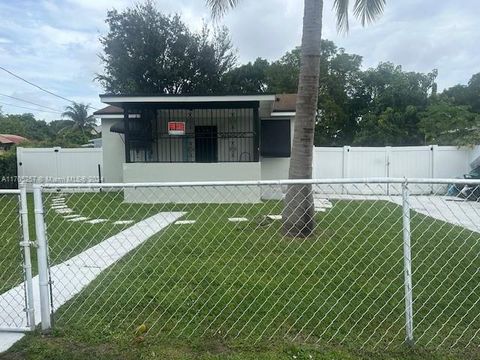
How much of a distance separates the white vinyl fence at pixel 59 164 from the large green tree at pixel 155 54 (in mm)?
8473

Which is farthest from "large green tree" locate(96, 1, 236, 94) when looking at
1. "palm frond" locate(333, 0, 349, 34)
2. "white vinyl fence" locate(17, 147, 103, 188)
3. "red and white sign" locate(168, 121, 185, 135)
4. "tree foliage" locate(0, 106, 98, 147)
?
"tree foliage" locate(0, 106, 98, 147)

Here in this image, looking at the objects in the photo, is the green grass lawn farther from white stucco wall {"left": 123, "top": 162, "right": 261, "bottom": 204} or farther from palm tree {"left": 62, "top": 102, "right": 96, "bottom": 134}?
palm tree {"left": 62, "top": 102, "right": 96, "bottom": 134}

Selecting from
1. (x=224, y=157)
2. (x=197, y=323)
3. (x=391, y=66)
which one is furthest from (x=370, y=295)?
(x=391, y=66)

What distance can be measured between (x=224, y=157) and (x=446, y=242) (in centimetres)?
910

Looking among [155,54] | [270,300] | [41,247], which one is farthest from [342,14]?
[155,54]

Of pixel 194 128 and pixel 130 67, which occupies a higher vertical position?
Result: pixel 130 67

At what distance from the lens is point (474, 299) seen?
376 cm

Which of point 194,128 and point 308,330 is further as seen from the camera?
point 194,128

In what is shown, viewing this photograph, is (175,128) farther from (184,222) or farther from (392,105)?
(392,105)

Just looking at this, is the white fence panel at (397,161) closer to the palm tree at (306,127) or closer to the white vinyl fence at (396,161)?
the white vinyl fence at (396,161)

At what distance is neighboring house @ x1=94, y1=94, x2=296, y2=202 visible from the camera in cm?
1133

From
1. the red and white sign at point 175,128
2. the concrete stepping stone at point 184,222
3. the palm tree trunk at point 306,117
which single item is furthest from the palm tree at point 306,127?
the red and white sign at point 175,128

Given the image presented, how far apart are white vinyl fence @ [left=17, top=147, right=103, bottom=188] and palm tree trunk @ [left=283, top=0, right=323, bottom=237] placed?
11.7 meters

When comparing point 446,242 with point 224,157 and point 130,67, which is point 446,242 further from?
point 130,67
